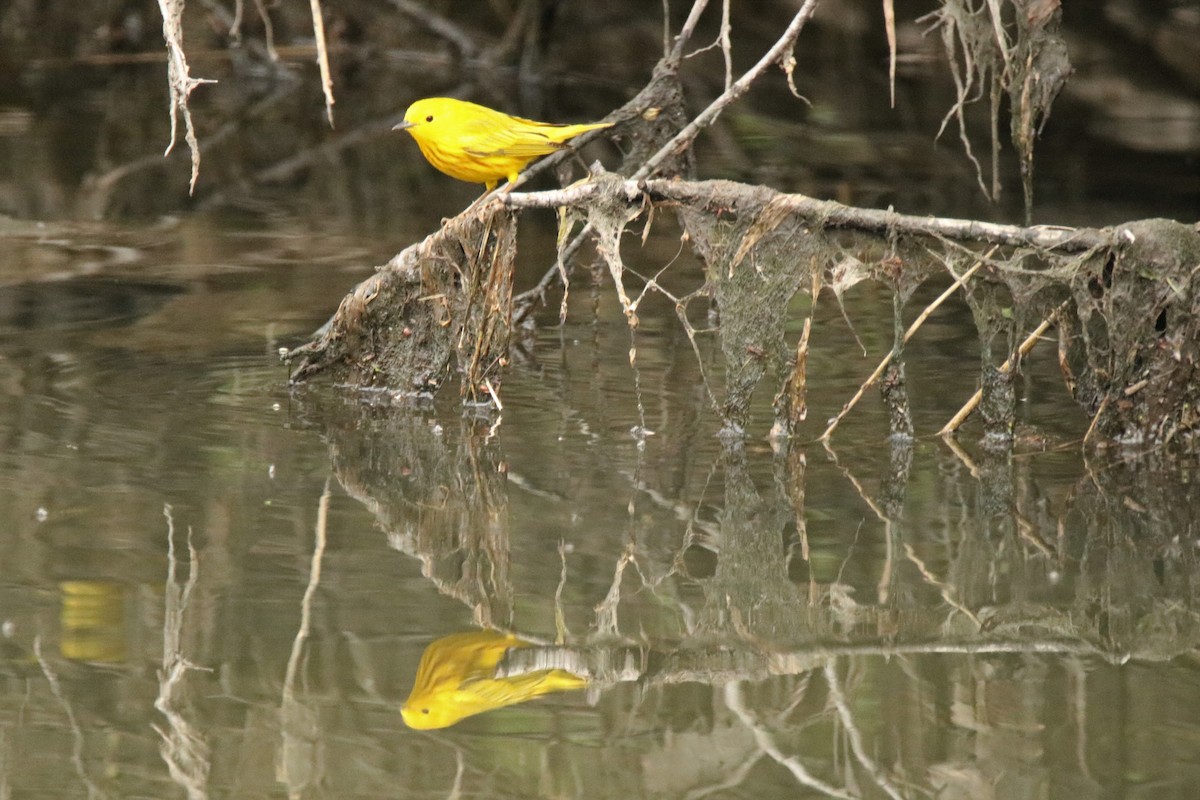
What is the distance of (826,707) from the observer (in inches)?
150

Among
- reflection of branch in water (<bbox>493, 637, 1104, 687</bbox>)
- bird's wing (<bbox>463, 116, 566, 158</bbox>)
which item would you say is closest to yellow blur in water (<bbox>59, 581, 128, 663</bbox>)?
reflection of branch in water (<bbox>493, 637, 1104, 687</bbox>)

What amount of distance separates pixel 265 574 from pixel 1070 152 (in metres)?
10.2

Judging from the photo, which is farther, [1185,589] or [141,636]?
[1185,589]

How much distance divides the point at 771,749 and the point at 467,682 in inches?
28.6

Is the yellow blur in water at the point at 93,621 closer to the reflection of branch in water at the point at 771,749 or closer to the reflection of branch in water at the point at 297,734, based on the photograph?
the reflection of branch in water at the point at 297,734

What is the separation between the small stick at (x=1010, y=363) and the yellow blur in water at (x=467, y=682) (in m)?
2.26

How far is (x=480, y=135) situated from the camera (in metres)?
6.49

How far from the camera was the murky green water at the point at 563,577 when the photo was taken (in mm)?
3559

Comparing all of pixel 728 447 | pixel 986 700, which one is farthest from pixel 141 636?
pixel 728 447

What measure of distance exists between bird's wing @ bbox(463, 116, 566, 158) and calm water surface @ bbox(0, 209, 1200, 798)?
0.95 m

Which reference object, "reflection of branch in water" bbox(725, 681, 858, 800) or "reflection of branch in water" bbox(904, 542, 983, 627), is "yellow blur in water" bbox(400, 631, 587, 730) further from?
"reflection of branch in water" bbox(904, 542, 983, 627)

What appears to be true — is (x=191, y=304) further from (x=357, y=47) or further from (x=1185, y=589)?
(x=357, y=47)

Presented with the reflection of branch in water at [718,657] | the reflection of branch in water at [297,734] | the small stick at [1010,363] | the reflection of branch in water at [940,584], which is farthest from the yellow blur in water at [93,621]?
the small stick at [1010,363]

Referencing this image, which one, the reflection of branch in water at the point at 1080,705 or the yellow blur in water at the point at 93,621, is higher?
the yellow blur in water at the point at 93,621
